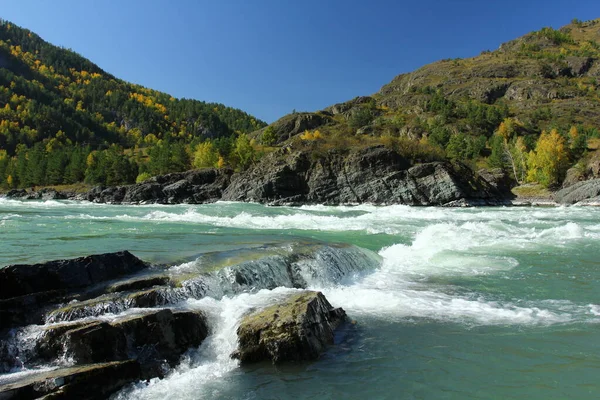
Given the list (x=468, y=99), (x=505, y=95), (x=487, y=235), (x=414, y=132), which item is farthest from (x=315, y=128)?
(x=487, y=235)

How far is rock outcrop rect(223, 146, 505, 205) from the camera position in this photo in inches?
2635

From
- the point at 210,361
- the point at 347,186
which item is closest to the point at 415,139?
the point at 347,186

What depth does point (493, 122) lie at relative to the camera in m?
142

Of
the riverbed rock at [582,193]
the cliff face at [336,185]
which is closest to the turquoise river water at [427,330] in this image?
the cliff face at [336,185]

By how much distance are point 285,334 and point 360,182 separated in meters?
64.6

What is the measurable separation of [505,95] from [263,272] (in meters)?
193

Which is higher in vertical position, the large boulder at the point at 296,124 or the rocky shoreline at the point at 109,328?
the large boulder at the point at 296,124

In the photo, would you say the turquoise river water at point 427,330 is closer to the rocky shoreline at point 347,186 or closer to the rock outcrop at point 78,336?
the rock outcrop at point 78,336

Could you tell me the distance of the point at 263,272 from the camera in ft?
44.4

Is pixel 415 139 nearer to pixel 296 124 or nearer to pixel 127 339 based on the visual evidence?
pixel 296 124

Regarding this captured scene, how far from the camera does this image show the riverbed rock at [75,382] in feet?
20.4

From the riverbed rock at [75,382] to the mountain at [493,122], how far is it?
7325cm

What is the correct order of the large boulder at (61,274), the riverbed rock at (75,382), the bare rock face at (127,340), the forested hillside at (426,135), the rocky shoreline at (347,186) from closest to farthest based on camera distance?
the riverbed rock at (75,382) < the bare rock face at (127,340) < the large boulder at (61,274) < the rocky shoreline at (347,186) < the forested hillside at (426,135)

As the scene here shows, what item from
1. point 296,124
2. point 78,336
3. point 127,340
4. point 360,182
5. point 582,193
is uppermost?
point 296,124
